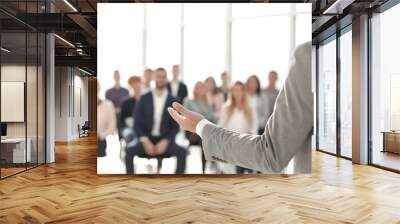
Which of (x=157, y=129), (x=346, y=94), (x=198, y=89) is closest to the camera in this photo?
(x=198, y=89)

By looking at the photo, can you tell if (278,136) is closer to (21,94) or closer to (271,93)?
(271,93)

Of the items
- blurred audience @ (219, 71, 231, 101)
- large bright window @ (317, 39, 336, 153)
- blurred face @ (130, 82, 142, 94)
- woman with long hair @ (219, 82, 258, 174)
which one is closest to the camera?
woman with long hair @ (219, 82, 258, 174)

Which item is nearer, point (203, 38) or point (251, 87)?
point (251, 87)

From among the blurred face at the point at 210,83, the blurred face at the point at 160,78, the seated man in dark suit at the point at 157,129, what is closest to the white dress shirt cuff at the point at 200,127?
the blurred face at the point at 210,83

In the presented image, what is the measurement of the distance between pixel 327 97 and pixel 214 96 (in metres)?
7.54

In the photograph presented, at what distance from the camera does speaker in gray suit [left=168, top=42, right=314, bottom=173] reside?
800 millimetres

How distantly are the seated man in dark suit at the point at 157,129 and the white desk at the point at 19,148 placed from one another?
2653 mm

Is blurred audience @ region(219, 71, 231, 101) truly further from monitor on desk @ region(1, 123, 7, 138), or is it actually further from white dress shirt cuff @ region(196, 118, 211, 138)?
monitor on desk @ region(1, 123, 7, 138)

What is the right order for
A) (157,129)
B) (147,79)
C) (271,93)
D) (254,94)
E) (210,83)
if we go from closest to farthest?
(271,93) < (254,94) < (210,83) < (157,129) < (147,79)

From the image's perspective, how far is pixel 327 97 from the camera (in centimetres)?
1005

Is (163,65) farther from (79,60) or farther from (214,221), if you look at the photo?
(79,60)

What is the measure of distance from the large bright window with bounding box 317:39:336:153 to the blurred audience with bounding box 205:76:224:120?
6.77 metres

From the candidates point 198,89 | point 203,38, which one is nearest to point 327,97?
point 198,89

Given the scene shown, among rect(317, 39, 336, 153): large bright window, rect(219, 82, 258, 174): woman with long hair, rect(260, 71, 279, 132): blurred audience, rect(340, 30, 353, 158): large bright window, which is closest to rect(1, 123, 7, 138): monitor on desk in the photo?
rect(219, 82, 258, 174): woman with long hair
